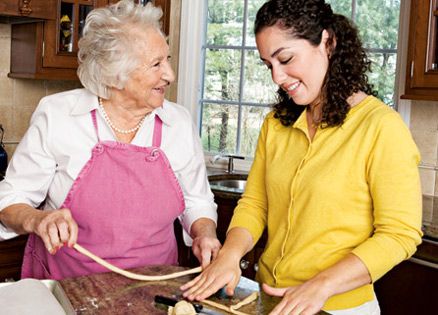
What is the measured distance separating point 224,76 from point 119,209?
193 cm

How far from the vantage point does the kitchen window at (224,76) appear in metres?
3.56

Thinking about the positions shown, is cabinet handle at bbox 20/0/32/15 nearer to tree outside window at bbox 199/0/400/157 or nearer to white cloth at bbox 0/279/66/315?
tree outside window at bbox 199/0/400/157

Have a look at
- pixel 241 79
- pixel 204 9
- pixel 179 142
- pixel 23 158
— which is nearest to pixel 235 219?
pixel 179 142

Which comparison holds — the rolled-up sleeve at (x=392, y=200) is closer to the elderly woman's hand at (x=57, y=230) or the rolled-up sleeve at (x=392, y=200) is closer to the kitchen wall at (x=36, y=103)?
the elderly woman's hand at (x=57, y=230)

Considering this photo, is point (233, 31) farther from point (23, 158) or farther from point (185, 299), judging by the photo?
point (185, 299)

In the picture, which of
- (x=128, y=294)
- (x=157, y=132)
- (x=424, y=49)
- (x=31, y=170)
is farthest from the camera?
(x=424, y=49)

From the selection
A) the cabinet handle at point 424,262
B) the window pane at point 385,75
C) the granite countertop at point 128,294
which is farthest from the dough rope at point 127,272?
the window pane at point 385,75

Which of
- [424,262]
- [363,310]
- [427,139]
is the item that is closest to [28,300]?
[363,310]

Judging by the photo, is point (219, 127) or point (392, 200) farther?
point (219, 127)

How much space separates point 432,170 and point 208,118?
1348mm

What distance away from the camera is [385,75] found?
10.2 ft

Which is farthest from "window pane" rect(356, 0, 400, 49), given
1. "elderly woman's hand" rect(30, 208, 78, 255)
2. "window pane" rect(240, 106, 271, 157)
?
"elderly woman's hand" rect(30, 208, 78, 255)

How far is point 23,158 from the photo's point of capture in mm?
1860

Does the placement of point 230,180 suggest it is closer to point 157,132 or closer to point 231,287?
point 157,132
